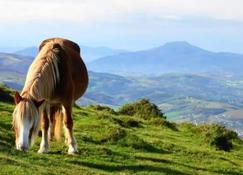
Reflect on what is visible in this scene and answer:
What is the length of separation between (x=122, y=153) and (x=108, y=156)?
1541 mm

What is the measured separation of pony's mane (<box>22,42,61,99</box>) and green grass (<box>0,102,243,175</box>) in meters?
1.92

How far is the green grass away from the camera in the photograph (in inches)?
598

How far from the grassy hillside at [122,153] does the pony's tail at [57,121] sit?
23.5 inches

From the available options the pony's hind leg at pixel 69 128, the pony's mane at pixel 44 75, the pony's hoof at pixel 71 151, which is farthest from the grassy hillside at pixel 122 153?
the pony's mane at pixel 44 75

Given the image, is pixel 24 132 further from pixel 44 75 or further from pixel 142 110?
pixel 142 110

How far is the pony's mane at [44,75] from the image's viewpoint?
14898mm

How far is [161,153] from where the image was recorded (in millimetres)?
23625

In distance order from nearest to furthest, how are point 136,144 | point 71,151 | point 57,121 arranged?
point 71,151
point 57,121
point 136,144

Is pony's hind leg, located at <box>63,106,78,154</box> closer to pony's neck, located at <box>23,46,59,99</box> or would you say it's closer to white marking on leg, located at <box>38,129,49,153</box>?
white marking on leg, located at <box>38,129,49,153</box>

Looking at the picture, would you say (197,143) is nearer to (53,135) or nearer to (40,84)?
(53,135)

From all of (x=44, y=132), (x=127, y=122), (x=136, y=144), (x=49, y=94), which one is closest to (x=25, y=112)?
(x=49, y=94)

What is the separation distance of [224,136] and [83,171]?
57.4 ft

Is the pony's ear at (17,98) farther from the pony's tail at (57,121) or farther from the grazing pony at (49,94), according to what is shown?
the pony's tail at (57,121)

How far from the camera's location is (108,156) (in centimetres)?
1927
